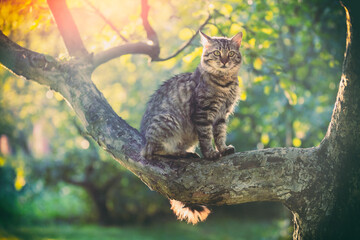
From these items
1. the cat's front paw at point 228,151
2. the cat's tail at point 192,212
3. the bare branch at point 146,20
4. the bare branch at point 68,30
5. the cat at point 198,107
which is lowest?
the cat's tail at point 192,212

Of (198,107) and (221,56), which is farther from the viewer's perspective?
(221,56)

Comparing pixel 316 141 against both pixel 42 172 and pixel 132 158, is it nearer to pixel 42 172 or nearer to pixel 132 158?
pixel 132 158

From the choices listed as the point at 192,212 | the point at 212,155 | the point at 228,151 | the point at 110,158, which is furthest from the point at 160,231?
the point at 212,155

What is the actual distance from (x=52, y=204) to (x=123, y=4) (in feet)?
23.7

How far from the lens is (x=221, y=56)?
10.1 feet

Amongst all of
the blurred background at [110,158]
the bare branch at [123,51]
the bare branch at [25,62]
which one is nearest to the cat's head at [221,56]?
the bare branch at [123,51]

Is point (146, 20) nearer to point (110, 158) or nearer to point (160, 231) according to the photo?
point (110, 158)

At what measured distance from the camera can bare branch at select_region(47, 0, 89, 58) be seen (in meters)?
3.17

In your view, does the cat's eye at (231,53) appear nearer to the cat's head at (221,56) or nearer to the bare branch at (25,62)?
the cat's head at (221,56)

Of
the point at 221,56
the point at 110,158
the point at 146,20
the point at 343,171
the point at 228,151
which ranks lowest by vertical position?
the point at 343,171

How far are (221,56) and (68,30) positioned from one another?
1.63 m

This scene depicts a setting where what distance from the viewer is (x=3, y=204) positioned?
9.03 m

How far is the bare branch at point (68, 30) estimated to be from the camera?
317 centimetres

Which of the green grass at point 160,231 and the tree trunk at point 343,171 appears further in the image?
the green grass at point 160,231
